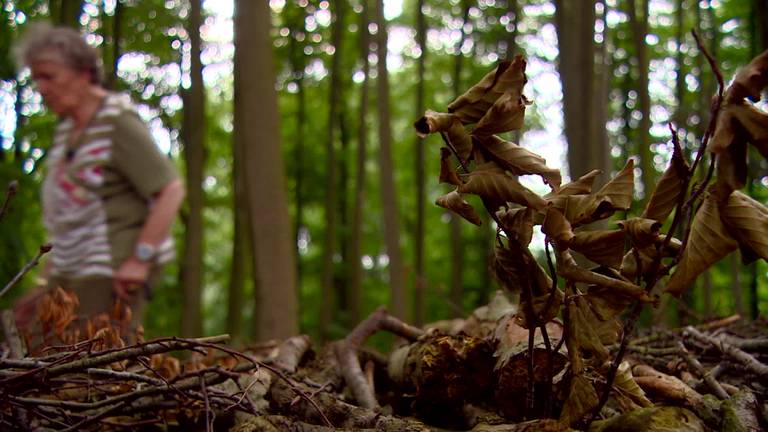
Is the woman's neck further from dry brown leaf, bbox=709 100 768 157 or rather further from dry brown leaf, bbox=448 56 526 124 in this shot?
dry brown leaf, bbox=709 100 768 157

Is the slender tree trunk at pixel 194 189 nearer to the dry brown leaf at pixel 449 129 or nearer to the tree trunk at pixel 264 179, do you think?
the tree trunk at pixel 264 179

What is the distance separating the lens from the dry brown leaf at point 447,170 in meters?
1.41

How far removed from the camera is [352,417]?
72.7 inches

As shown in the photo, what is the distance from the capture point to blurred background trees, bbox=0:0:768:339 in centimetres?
765

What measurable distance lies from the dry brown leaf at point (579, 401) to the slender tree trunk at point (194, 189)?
1151 cm

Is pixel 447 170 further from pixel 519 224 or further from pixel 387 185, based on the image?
pixel 387 185

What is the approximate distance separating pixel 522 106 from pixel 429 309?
20685mm

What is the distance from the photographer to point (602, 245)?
4.80 feet

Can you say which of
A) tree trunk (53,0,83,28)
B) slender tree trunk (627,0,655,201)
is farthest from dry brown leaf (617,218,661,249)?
slender tree trunk (627,0,655,201)

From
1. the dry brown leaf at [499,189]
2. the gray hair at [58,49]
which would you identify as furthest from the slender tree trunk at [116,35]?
the dry brown leaf at [499,189]

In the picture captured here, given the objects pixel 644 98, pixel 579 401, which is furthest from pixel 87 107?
pixel 644 98

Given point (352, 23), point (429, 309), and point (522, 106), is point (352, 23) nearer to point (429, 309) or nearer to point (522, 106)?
point (429, 309)

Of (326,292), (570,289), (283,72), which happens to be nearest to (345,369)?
(570,289)

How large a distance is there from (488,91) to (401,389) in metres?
1.26
